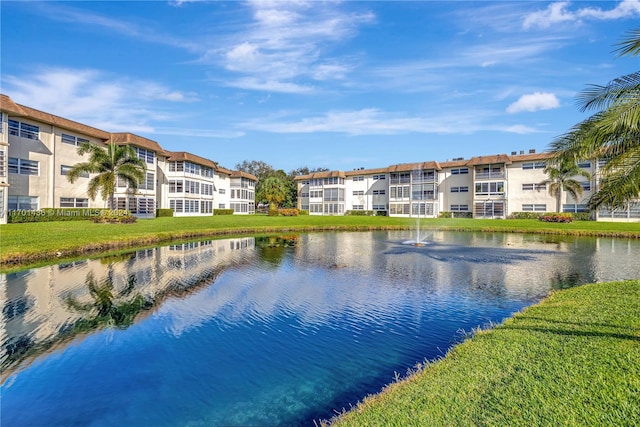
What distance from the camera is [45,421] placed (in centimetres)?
516

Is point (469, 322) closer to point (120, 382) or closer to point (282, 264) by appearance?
point (120, 382)

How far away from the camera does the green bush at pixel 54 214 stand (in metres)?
27.8

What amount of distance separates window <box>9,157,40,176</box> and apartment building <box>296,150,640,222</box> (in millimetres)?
47361

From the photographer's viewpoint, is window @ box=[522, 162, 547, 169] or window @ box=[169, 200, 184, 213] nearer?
window @ box=[169, 200, 184, 213]

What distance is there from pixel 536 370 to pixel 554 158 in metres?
6.89

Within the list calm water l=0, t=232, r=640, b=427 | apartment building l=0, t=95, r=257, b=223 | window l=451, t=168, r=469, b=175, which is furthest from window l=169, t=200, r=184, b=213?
window l=451, t=168, r=469, b=175

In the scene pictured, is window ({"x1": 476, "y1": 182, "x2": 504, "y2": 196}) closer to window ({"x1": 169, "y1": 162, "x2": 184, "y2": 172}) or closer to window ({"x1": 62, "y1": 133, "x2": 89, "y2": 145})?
window ({"x1": 169, "y1": 162, "x2": 184, "y2": 172})

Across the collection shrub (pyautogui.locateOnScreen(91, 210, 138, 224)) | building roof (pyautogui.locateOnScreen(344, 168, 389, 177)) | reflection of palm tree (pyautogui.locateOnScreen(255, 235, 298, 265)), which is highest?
building roof (pyautogui.locateOnScreen(344, 168, 389, 177))

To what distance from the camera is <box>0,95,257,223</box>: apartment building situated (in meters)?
29.3

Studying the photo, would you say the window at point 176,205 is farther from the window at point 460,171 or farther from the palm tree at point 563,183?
the palm tree at point 563,183

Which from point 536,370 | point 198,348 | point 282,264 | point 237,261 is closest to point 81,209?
point 237,261

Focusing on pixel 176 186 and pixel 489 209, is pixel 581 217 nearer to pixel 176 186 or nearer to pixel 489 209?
pixel 489 209

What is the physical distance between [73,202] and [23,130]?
7.96m

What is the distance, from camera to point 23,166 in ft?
100
